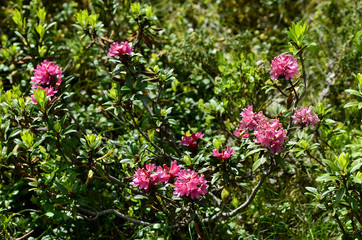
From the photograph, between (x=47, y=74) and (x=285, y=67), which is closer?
(x=285, y=67)

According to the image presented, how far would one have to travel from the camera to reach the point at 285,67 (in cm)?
210

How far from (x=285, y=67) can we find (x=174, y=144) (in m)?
0.87

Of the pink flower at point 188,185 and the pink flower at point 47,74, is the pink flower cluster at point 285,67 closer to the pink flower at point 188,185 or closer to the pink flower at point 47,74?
the pink flower at point 188,185

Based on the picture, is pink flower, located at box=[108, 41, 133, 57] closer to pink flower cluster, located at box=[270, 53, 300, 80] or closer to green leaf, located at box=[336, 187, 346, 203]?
pink flower cluster, located at box=[270, 53, 300, 80]

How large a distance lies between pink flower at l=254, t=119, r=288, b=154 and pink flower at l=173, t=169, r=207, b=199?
37cm

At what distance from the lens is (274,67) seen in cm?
212

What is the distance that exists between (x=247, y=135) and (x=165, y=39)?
5.76ft

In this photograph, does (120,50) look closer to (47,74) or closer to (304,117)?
(47,74)

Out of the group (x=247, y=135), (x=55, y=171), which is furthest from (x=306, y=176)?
(x=55, y=171)

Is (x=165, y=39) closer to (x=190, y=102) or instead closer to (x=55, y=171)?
(x=190, y=102)

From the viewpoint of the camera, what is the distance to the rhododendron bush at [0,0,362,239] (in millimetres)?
2172

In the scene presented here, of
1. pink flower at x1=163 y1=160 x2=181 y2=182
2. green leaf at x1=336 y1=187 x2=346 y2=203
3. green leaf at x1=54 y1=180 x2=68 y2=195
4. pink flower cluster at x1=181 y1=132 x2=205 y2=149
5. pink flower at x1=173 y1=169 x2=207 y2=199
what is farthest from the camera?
pink flower cluster at x1=181 y1=132 x2=205 y2=149

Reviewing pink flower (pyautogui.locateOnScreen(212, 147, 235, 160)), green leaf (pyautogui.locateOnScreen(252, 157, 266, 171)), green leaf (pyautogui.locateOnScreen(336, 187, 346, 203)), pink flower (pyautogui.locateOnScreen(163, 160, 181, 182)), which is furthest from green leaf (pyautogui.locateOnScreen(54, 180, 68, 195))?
green leaf (pyautogui.locateOnScreen(336, 187, 346, 203))

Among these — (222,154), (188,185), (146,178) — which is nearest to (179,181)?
(188,185)
